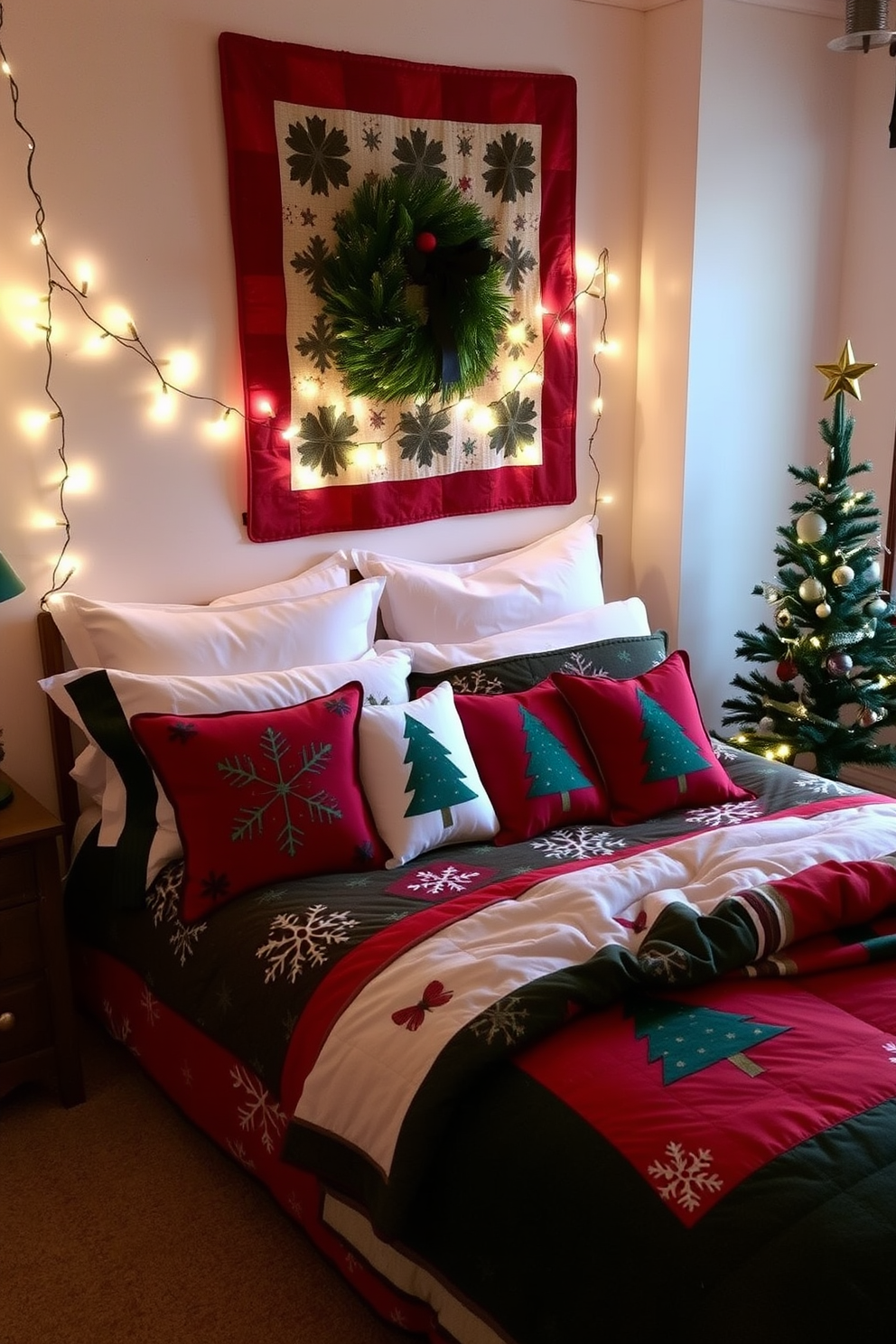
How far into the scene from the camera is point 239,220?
2875 millimetres

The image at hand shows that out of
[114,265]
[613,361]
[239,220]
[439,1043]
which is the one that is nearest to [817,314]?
[613,361]

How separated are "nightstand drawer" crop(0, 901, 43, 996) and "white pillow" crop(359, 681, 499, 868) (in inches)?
28.2

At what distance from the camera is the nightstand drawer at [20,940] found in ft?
8.02

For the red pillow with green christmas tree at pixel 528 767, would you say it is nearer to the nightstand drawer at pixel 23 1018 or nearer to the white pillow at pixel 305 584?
the white pillow at pixel 305 584

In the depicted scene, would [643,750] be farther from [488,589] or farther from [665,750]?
[488,589]

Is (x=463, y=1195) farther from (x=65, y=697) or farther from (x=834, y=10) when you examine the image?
(x=834, y=10)

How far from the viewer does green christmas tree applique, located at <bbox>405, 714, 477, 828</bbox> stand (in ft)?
8.40

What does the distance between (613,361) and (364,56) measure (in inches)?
44.7

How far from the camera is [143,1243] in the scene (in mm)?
2219

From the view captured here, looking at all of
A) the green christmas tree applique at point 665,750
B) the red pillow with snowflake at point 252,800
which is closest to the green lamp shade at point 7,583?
the red pillow with snowflake at point 252,800

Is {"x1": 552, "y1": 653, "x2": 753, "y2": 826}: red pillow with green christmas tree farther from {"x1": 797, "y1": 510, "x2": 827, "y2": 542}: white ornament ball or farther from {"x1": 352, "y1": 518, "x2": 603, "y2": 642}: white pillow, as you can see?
{"x1": 797, "y1": 510, "x2": 827, "y2": 542}: white ornament ball

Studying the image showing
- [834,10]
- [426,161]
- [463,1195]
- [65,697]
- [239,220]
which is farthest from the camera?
[834,10]

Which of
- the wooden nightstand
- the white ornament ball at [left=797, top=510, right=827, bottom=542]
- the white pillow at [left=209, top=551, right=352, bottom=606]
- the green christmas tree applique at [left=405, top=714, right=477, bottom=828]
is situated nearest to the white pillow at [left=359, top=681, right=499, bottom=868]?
the green christmas tree applique at [left=405, top=714, right=477, bottom=828]

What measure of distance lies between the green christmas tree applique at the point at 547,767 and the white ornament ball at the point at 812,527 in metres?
1.13
